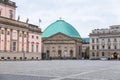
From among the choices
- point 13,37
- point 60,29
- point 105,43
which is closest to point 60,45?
point 60,29

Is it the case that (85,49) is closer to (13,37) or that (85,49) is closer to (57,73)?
(13,37)

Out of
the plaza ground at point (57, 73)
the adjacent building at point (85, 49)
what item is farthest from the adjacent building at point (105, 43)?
the plaza ground at point (57, 73)

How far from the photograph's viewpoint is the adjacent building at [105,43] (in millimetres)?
161250

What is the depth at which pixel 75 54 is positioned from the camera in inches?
6280

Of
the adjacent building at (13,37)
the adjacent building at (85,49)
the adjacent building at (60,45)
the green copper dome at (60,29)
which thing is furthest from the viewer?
the adjacent building at (85,49)

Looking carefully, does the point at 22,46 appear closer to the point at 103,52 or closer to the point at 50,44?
the point at 50,44

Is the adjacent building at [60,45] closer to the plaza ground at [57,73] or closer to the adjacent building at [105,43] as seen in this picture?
the adjacent building at [105,43]

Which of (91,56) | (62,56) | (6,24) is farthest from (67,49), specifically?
(6,24)

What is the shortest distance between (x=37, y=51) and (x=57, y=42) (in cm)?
5146

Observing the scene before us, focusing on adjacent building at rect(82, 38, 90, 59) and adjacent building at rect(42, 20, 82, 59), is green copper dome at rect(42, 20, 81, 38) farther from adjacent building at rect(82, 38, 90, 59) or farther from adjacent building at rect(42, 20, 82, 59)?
adjacent building at rect(82, 38, 90, 59)

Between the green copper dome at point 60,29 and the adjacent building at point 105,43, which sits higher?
the green copper dome at point 60,29

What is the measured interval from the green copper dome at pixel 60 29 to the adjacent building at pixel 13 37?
59888 mm

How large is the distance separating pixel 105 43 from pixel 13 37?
84595 millimetres

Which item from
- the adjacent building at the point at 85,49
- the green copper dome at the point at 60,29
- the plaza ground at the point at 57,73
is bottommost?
the plaza ground at the point at 57,73
